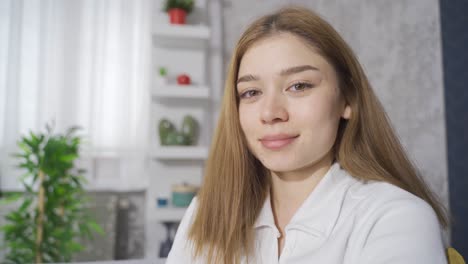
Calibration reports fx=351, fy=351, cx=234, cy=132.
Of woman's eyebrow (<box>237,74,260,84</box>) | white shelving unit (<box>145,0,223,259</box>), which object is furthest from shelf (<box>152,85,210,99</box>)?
woman's eyebrow (<box>237,74,260,84</box>)

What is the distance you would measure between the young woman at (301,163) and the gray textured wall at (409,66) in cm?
90

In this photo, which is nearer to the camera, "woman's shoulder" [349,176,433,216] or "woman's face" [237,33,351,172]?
"woman's shoulder" [349,176,433,216]

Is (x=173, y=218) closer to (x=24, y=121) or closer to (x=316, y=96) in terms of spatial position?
(x=24, y=121)

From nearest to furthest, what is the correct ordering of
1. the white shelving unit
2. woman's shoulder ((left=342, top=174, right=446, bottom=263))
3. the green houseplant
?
woman's shoulder ((left=342, top=174, right=446, bottom=263)) < the green houseplant < the white shelving unit

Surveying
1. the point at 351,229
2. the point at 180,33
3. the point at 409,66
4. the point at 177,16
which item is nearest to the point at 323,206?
the point at 351,229

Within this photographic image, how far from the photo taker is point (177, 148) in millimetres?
2412

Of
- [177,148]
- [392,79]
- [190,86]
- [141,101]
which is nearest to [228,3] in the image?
[190,86]

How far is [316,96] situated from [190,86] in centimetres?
182

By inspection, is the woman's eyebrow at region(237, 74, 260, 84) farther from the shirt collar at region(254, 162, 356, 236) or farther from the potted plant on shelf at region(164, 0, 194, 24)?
the potted plant on shelf at region(164, 0, 194, 24)

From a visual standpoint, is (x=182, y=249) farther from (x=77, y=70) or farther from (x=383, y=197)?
(x=77, y=70)

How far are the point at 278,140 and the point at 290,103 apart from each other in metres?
0.08

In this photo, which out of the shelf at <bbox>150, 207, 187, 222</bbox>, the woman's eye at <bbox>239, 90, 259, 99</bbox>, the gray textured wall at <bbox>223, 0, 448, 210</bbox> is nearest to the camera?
the woman's eye at <bbox>239, 90, 259, 99</bbox>

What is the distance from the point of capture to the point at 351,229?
0.70 m

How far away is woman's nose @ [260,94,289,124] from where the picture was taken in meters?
0.72
